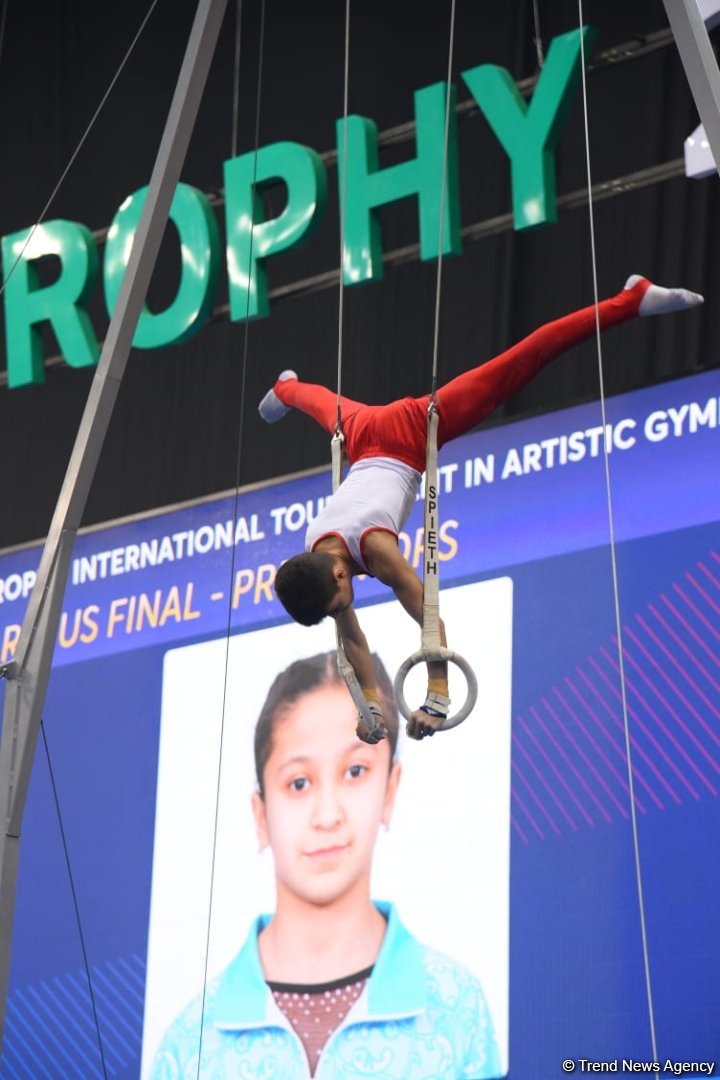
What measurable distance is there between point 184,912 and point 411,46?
160 inches

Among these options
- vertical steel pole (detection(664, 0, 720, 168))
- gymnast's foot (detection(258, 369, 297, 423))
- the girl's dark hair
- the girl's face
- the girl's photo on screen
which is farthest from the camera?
the girl's dark hair

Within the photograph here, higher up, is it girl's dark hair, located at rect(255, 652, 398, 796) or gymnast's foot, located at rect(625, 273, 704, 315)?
girl's dark hair, located at rect(255, 652, 398, 796)

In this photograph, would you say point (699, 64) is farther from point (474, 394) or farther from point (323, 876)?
point (323, 876)

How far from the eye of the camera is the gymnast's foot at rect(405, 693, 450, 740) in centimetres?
512

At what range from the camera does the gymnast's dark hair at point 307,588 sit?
196 inches

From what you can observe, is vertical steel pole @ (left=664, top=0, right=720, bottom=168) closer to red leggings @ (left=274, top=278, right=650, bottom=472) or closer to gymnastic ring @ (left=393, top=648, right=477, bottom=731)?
red leggings @ (left=274, top=278, right=650, bottom=472)

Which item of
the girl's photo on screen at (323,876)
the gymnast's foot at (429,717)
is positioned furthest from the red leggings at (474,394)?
the girl's photo on screen at (323,876)

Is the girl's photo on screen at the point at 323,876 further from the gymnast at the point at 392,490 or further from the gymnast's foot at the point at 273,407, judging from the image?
the gymnast at the point at 392,490

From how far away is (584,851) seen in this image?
663cm

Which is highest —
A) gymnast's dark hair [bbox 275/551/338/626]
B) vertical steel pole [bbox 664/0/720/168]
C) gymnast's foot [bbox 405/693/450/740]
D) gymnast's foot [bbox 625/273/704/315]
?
vertical steel pole [bbox 664/0/720/168]

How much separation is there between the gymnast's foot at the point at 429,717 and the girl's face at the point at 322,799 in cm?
212

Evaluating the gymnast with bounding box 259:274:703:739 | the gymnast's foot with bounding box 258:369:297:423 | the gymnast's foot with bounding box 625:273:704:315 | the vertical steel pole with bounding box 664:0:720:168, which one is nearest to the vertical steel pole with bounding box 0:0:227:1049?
the gymnast's foot with bounding box 258:369:297:423

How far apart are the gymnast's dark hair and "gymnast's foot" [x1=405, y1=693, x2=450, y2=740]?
1.30 ft

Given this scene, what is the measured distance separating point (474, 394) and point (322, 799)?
2.55 meters
